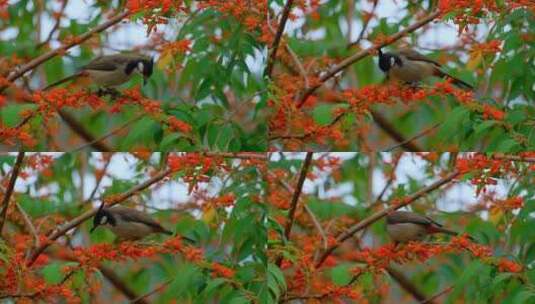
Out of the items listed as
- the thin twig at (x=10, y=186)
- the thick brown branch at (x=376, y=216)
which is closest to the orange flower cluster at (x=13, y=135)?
the thin twig at (x=10, y=186)

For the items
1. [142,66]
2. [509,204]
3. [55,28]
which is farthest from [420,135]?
[55,28]

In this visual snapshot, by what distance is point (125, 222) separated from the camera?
3359 mm

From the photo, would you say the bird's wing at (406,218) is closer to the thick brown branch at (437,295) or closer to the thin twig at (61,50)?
the thick brown branch at (437,295)

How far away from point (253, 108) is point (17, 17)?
0.63 metres

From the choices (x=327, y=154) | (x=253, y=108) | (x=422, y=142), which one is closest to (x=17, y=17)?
(x=253, y=108)

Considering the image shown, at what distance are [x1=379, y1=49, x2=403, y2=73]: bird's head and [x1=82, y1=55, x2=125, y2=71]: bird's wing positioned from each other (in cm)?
64

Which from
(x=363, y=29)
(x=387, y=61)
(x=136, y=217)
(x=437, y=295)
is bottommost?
(x=437, y=295)

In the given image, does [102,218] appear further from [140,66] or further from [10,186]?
[140,66]

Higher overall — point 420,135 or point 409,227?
point 420,135

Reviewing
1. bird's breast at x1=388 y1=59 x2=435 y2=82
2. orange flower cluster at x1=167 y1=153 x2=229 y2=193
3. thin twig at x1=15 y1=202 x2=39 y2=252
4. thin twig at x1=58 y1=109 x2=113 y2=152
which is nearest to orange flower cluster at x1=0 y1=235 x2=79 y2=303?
thin twig at x1=15 y1=202 x2=39 y2=252

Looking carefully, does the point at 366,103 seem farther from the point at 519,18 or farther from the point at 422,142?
the point at 519,18

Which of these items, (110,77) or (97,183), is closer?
(110,77)

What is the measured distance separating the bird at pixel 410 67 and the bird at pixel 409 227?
0.34 m

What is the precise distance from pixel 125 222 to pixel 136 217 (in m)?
0.04
